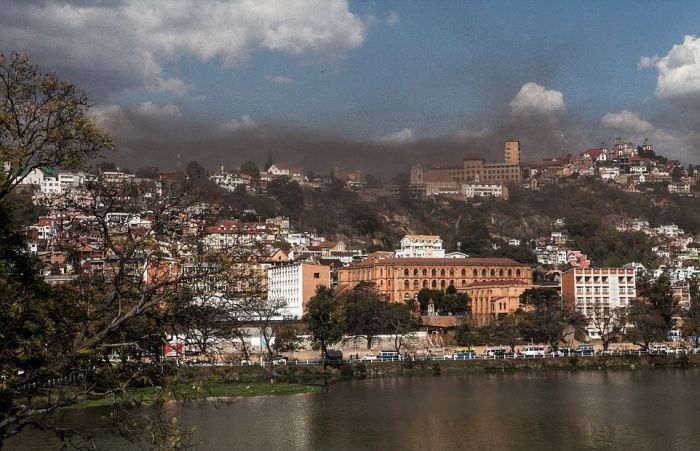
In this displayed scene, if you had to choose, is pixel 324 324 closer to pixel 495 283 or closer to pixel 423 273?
pixel 495 283

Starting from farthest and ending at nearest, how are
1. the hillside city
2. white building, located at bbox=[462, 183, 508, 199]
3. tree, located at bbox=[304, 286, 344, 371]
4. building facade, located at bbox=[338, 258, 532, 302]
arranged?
white building, located at bbox=[462, 183, 508, 199]
building facade, located at bbox=[338, 258, 532, 302]
tree, located at bbox=[304, 286, 344, 371]
the hillside city

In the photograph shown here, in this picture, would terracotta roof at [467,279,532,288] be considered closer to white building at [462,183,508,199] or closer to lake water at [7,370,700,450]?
Result: lake water at [7,370,700,450]

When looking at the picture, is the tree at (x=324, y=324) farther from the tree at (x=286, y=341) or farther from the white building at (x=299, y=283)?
the white building at (x=299, y=283)

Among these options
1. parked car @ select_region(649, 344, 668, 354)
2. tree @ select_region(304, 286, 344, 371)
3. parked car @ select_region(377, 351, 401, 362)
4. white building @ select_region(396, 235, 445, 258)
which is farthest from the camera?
white building @ select_region(396, 235, 445, 258)

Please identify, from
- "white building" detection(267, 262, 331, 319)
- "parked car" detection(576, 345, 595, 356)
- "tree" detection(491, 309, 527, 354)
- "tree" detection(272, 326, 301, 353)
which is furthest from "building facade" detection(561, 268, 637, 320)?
"tree" detection(272, 326, 301, 353)

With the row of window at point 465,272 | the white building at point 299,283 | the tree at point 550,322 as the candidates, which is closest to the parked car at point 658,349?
the tree at point 550,322

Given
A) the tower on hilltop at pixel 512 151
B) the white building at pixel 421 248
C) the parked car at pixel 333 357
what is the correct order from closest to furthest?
the parked car at pixel 333 357, the white building at pixel 421 248, the tower on hilltop at pixel 512 151
